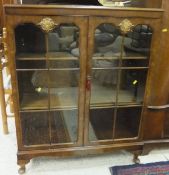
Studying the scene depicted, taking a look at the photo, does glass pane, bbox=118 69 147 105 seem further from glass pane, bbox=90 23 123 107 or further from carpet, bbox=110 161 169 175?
carpet, bbox=110 161 169 175

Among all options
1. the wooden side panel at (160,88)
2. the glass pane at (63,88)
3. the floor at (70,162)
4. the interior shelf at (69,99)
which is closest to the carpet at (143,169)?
the floor at (70,162)

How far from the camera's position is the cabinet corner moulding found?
1354mm

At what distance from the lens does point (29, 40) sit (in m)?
1.46

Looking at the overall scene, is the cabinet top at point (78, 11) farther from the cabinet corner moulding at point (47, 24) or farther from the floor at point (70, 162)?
the floor at point (70, 162)

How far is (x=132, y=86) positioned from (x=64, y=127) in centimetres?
60

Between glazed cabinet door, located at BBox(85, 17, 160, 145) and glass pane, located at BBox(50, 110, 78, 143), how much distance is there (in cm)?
10

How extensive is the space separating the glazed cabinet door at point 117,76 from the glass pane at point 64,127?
3.9 inches

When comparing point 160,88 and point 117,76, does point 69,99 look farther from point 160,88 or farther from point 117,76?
point 160,88

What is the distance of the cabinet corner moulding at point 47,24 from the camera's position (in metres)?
1.35

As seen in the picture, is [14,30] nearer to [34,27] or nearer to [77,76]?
[34,27]

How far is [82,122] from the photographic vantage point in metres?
1.67

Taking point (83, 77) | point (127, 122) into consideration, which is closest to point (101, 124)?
point (127, 122)

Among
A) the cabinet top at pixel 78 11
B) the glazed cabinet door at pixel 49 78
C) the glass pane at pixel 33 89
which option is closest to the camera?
the cabinet top at pixel 78 11

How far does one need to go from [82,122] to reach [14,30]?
77 centimetres
